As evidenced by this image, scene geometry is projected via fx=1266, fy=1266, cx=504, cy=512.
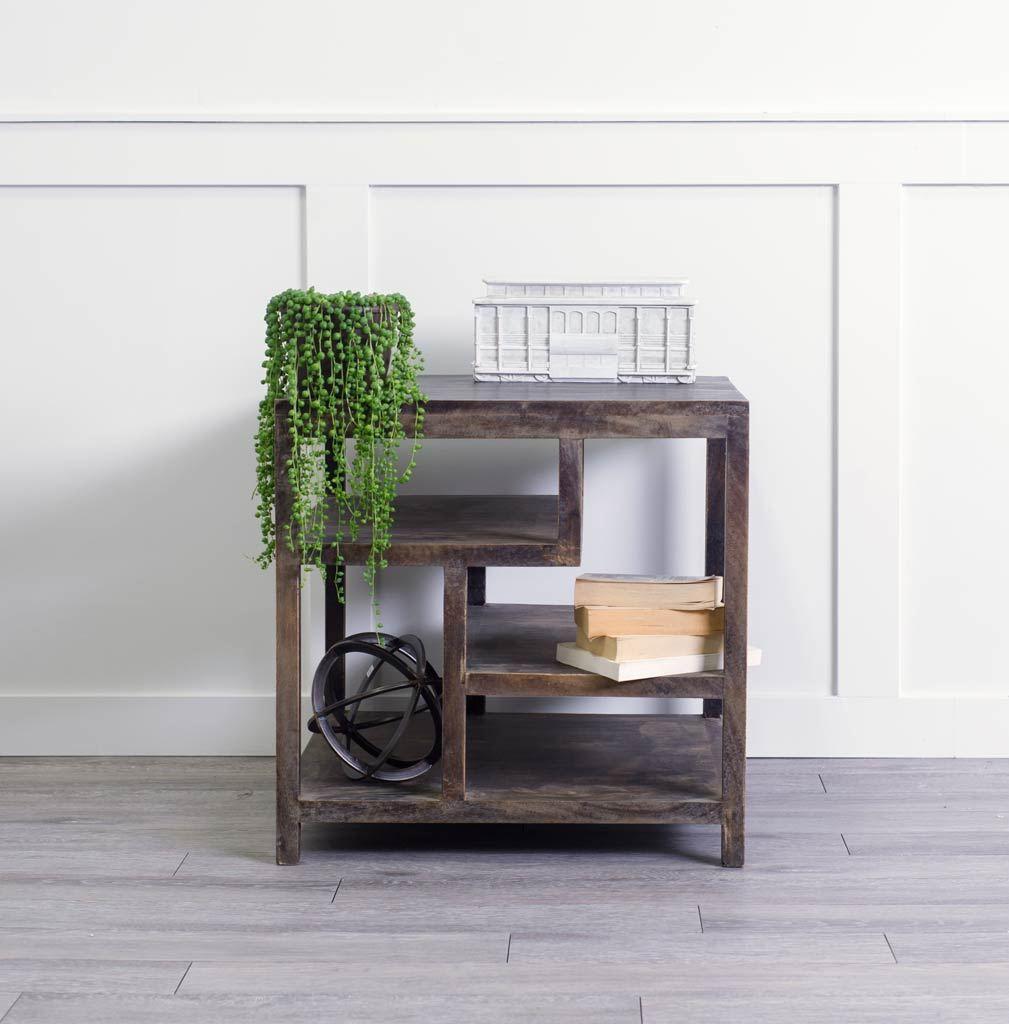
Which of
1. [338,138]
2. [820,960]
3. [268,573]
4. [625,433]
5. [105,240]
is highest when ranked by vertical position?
[338,138]

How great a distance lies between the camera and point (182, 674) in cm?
256

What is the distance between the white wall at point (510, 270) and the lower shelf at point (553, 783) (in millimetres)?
358

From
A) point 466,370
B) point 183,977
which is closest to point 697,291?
point 466,370

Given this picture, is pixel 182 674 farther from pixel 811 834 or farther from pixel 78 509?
pixel 811 834

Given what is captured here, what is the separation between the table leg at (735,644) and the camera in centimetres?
190

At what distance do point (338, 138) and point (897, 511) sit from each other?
130 cm

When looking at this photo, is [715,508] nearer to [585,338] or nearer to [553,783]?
[585,338]

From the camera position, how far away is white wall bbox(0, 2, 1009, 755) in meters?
2.42

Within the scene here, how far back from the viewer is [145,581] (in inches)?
100.0

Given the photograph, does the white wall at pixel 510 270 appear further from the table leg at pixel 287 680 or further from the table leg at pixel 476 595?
the table leg at pixel 287 680

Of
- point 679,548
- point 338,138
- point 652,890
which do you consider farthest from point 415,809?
point 338,138

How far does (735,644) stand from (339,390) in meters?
0.71

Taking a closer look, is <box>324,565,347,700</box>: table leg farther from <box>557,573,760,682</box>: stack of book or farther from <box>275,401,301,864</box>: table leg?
<box>557,573,760,682</box>: stack of book

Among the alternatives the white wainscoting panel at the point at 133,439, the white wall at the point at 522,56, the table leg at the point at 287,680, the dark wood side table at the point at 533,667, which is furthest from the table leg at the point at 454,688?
the white wall at the point at 522,56
